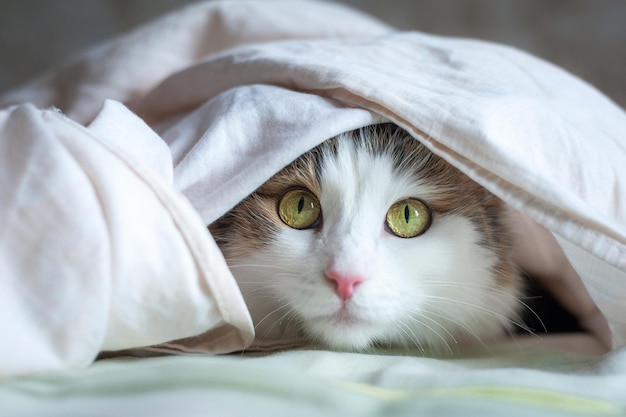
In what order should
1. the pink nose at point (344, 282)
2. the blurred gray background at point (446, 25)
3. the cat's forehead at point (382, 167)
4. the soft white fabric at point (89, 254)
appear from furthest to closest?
the blurred gray background at point (446, 25)
the cat's forehead at point (382, 167)
the pink nose at point (344, 282)
the soft white fabric at point (89, 254)

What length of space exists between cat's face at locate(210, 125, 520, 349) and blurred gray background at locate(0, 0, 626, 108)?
95 cm

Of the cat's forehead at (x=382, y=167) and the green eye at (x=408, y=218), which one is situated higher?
A: the cat's forehead at (x=382, y=167)

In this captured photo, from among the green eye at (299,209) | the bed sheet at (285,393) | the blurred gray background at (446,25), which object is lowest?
the bed sheet at (285,393)

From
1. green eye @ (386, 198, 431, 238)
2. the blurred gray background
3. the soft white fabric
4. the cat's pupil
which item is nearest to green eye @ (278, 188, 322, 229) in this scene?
the cat's pupil

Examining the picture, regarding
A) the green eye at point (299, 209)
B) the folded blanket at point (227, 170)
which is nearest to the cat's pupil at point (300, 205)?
the green eye at point (299, 209)

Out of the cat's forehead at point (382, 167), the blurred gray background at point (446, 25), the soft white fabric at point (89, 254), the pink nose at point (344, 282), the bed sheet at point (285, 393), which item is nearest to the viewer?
the bed sheet at point (285, 393)

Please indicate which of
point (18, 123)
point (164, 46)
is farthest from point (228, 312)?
point (164, 46)

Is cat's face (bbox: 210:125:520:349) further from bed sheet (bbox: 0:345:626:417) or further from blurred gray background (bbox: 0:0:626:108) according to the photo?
blurred gray background (bbox: 0:0:626:108)

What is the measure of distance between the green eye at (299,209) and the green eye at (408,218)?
109mm

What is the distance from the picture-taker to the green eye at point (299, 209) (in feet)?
3.25

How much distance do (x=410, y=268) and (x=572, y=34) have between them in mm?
1184

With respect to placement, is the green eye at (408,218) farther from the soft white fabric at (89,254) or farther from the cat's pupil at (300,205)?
the soft white fabric at (89,254)

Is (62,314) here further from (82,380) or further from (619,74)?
(619,74)

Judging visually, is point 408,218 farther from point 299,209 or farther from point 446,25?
point 446,25
